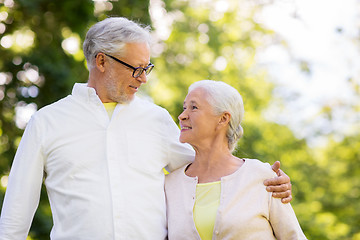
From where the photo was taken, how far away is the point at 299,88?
15531 millimetres

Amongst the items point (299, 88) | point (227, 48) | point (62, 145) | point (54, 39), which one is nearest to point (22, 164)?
point (62, 145)

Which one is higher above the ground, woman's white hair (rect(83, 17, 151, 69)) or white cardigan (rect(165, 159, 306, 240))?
woman's white hair (rect(83, 17, 151, 69))

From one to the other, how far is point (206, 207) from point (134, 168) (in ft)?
1.34

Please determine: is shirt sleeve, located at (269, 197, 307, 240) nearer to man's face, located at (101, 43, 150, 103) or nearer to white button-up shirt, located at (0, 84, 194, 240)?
white button-up shirt, located at (0, 84, 194, 240)

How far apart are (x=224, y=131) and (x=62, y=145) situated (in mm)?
839

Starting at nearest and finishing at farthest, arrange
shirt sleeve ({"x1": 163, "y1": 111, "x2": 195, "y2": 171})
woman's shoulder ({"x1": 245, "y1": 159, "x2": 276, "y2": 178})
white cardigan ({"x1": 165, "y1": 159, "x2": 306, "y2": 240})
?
white cardigan ({"x1": 165, "y1": 159, "x2": 306, "y2": 240}), woman's shoulder ({"x1": 245, "y1": 159, "x2": 276, "y2": 178}), shirt sleeve ({"x1": 163, "y1": 111, "x2": 195, "y2": 171})

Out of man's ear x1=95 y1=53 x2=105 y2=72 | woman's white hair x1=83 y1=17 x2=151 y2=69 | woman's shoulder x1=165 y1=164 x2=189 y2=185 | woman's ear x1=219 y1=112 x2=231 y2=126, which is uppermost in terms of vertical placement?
woman's white hair x1=83 y1=17 x2=151 y2=69

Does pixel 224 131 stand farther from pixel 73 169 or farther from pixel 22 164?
pixel 22 164

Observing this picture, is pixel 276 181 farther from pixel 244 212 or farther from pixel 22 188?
pixel 22 188

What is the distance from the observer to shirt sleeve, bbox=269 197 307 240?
2617mm

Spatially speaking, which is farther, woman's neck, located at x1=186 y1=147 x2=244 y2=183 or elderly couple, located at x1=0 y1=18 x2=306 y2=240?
woman's neck, located at x1=186 y1=147 x2=244 y2=183

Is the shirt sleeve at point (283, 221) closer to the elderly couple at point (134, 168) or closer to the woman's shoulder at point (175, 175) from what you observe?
the elderly couple at point (134, 168)

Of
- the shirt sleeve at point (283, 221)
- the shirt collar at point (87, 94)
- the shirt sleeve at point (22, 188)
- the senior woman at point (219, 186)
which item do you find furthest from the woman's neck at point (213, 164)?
the shirt sleeve at point (22, 188)

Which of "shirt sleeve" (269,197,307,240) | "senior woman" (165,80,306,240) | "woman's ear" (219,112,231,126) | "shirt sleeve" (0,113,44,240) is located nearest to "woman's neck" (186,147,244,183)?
"senior woman" (165,80,306,240)
